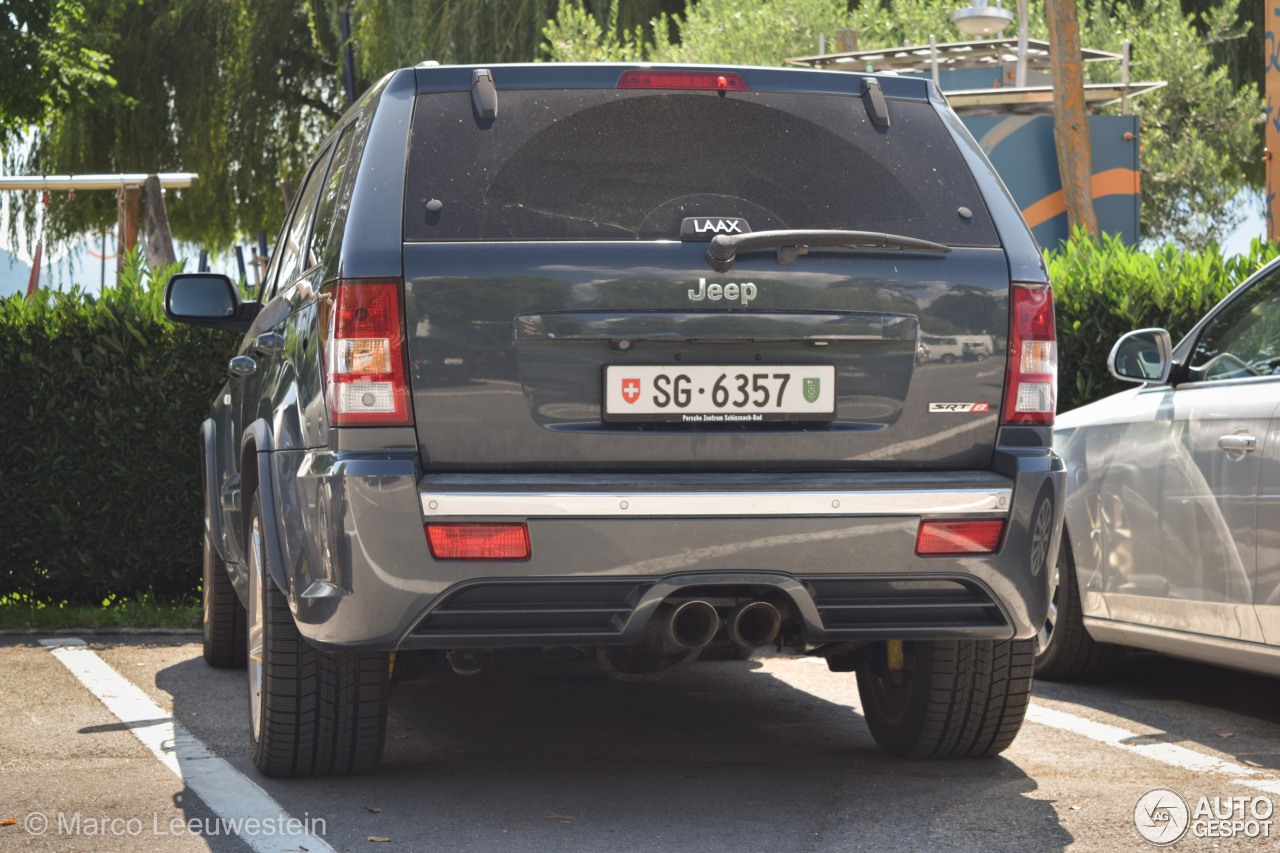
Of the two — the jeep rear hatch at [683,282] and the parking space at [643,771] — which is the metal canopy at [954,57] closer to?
the parking space at [643,771]

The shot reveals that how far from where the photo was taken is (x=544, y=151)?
4.52 metres

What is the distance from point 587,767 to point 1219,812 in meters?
1.77

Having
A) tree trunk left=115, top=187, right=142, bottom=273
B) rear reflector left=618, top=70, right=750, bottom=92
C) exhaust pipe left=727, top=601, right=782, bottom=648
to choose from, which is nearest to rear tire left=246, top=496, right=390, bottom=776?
exhaust pipe left=727, top=601, right=782, bottom=648

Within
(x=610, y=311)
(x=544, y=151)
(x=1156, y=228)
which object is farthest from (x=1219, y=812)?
(x=1156, y=228)

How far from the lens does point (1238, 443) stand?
18.5 feet

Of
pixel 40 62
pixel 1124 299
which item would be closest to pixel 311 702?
pixel 1124 299

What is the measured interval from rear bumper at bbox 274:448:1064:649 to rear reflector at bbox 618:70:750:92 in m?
1.09

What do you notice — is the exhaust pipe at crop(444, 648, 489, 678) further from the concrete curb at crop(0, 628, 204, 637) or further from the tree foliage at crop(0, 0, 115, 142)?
the tree foliage at crop(0, 0, 115, 142)

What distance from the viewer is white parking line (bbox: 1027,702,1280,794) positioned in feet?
16.8

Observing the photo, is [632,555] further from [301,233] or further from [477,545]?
[301,233]

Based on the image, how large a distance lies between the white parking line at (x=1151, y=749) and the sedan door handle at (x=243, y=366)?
2903mm

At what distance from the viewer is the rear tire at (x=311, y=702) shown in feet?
15.6

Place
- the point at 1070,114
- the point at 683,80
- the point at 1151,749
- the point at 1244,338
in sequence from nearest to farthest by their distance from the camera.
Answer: the point at 683,80, the point at 1151,749, the point at 1244,338, the point at 1070,114

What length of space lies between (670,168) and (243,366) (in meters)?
1.83
